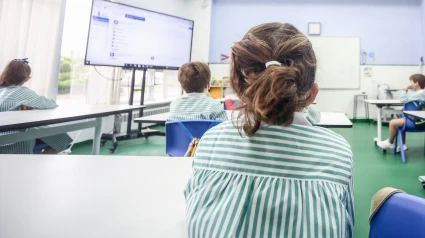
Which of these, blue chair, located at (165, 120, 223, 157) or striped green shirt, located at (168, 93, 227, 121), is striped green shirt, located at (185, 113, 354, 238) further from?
striped green shirt, located at (168, 93, 227, 121)

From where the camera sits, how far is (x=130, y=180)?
71cm

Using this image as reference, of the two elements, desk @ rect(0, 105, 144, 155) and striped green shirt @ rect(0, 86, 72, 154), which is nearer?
desk @ rect(0, 105, 144, 155)

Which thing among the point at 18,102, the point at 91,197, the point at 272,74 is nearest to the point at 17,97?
the point at 18,102

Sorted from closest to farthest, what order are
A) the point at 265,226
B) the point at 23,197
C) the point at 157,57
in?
the point at 265,226 → the point at 23,197 → the point at 157,57

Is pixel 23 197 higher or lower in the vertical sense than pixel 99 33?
lower

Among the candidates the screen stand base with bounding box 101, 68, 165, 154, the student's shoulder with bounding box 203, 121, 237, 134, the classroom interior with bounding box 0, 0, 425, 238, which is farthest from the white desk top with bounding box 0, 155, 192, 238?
the screen stand base with bounding box 101, 68, 165, 154

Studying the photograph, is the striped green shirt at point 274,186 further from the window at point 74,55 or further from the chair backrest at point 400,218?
the window at point 74,55

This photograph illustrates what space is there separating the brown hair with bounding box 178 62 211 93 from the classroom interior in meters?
0.33

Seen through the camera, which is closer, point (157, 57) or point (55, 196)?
point (55, 196)

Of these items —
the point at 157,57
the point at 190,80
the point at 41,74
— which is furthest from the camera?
the point at 157,57

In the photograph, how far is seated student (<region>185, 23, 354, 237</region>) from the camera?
0.49 meters

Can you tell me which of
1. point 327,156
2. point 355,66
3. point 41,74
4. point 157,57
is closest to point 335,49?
point 355,66

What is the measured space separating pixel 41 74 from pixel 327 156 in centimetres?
327

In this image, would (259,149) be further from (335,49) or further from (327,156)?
(335,49)
